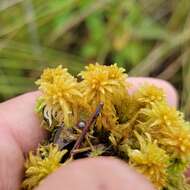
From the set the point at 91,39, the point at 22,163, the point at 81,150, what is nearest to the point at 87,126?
the point at 81,150

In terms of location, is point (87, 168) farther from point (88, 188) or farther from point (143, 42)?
point (143, 42)

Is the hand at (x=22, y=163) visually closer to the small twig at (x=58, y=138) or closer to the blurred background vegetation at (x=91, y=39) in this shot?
the small twig at (x=58, y=138)

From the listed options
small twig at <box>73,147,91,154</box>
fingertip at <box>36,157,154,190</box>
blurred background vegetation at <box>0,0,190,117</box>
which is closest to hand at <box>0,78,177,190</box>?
fingertip at <box>36,157,154,190</box>

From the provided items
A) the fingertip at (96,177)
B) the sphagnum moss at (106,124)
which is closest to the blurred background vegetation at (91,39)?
the sphagnum moss at (106,124)

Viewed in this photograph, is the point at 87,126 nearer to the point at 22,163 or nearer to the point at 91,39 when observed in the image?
the point at 22,163

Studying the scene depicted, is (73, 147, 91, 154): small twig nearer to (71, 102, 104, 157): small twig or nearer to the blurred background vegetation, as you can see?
(71, 102, 104, 157): small twig
